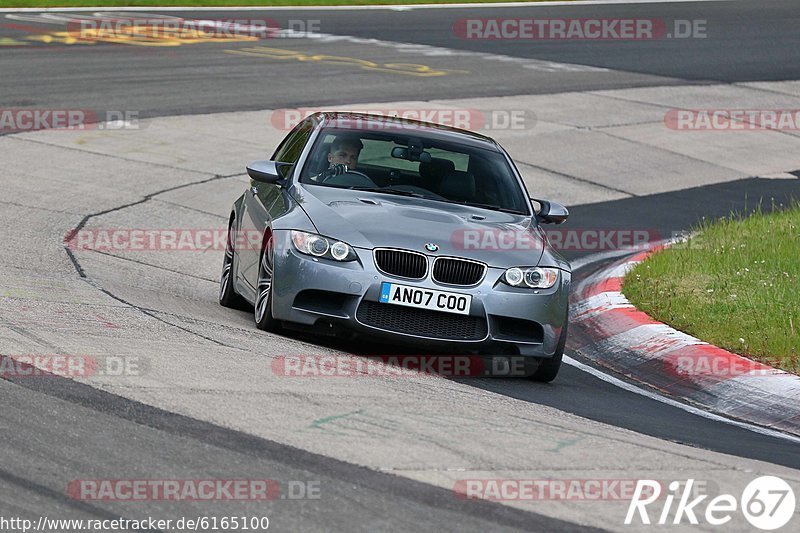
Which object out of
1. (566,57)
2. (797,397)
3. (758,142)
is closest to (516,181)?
→ (797,397)

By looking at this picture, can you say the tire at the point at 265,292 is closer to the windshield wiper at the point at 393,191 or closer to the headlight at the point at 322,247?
the headlight at the point at 322,247

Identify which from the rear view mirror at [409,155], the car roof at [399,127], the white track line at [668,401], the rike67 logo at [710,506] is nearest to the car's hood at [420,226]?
the rear view mirror at [409,155]

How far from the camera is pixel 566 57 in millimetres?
27406

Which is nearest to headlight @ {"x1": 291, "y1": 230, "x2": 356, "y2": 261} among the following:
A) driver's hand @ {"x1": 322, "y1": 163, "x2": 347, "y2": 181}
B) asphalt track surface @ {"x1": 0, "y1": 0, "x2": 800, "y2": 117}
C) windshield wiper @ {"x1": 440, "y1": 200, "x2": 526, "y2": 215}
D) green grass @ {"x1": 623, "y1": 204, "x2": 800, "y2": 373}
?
driver's hand @ {"x1": 322, "y1": 163, "x2": 347, "y2": 181}

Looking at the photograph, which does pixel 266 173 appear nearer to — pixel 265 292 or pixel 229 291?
pixel 265 292

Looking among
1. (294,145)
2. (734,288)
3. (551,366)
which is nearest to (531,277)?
(551,366)

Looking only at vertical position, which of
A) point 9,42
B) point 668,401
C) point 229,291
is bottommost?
point 668,401

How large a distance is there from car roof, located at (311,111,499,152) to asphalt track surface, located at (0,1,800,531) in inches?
74.0

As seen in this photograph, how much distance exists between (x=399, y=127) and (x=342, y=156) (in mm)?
578

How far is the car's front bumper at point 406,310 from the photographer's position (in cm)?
805

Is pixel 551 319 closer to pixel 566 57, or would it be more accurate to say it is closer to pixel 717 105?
pixel 717 105

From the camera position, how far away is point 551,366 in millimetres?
8453

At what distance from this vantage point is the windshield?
30.7ft

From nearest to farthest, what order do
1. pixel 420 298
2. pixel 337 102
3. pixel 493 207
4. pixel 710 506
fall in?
pixel 710 506, pixel 420 298, pixel 493 207, pixel 337 102
